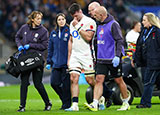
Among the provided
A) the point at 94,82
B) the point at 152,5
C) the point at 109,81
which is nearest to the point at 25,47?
the point at 94,82

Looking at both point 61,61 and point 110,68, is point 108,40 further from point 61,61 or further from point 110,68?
point 61,61

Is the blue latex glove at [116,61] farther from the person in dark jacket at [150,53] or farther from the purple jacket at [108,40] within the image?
the person in dark jacket at [150,53]

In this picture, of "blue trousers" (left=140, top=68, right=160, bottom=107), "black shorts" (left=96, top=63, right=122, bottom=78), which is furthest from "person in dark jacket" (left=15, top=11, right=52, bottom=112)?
"blue trousers" (left=140, top=68, right=160, bottom=107)

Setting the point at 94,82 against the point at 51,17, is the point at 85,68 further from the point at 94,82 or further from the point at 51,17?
the point at 51,17

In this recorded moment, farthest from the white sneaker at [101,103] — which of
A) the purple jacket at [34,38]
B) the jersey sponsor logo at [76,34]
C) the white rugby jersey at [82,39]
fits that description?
the purple jacket at [34,38]

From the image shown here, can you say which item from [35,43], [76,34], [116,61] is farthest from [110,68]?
[35,43]

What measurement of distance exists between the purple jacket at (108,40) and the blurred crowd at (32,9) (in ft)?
54.5

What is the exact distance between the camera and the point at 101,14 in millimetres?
11570

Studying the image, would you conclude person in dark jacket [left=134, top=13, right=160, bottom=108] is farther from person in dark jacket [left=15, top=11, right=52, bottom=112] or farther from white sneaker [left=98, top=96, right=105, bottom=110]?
person in dark jacket [left=15, top=11, right=52, bottom=112]

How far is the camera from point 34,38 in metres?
12.0

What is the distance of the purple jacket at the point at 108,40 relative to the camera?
1136cm

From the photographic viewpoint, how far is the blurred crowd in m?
29.2

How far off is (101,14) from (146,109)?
2292 mm

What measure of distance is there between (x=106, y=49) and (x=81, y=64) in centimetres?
66
